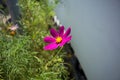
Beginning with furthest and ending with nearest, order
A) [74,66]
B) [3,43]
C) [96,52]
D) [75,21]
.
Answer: [74,66]
[75,21]
[96,52]
[3,43]

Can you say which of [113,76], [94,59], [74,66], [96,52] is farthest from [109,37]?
[74,66]

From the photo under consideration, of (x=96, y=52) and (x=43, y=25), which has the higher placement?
(x=43, y=25)

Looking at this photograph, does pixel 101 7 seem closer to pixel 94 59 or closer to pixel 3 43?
pixel 94 59

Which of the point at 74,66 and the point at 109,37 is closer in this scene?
the point at 109,37

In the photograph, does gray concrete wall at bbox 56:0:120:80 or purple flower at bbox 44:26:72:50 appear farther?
purple flower at bbox 44:26:72:50

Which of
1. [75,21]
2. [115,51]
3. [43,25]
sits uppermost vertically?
[43,25]

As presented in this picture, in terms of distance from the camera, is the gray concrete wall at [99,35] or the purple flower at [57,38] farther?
the purple flower at [57,38]

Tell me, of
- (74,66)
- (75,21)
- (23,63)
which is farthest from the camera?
(74,66)
